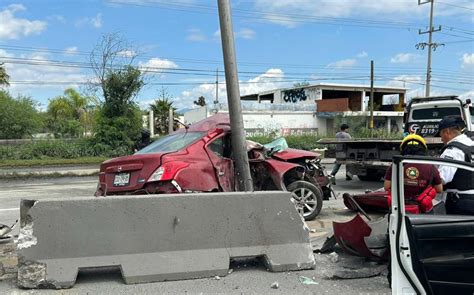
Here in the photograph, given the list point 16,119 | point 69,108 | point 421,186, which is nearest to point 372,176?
point 421,186

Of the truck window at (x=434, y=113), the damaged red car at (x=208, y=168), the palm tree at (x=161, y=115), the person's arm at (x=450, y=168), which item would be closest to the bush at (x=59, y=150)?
the truck window at (x=434, y=113)

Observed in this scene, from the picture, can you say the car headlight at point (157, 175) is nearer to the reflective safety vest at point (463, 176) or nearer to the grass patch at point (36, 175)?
the reflective safety vest at point (463, 176)

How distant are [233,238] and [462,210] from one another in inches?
89.2

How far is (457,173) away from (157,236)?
300 centimetres

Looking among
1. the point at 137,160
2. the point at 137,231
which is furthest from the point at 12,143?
the point at 137,231

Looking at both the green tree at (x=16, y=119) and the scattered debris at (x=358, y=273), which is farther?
the green tree at (x=16, y=119)

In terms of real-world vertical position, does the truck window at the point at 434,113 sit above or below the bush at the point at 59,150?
above

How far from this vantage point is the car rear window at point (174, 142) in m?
6.80

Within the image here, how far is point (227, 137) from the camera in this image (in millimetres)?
7441

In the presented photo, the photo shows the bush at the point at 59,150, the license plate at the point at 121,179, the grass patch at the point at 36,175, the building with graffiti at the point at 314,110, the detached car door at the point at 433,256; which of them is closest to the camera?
the detached car door at the point at 433,256

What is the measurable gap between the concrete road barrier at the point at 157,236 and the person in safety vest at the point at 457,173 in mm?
1576

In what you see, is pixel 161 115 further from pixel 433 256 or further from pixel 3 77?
pixel 433 256

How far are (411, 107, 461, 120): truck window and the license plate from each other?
32.3 feet

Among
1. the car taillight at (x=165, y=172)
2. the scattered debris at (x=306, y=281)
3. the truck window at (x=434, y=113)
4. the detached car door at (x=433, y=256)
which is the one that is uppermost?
the truck window at (x=434, y=113)
